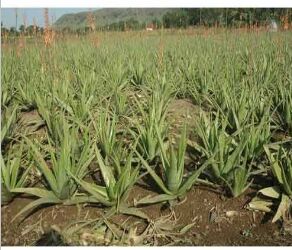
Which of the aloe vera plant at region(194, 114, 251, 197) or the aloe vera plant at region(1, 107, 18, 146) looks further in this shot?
the aloe vera plant at region(1, 107, 18, 146)

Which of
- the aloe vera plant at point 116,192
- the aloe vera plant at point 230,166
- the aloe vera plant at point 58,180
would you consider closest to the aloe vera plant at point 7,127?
the aloe vera plant at point 58,180

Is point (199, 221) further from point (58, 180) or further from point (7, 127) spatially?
point (7, 127)

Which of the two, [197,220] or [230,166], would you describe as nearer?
[197,220]

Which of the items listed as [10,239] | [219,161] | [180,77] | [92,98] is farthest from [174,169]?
[180,77]

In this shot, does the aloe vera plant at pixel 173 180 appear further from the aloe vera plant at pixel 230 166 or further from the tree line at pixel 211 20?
the tree line at pixel 211 20

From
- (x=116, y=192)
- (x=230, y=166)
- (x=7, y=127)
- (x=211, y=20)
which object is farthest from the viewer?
(x=211, y=20)

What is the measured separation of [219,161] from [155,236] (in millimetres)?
545

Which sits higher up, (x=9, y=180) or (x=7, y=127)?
(x=7, y=127)

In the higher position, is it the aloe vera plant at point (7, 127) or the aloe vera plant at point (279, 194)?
the aloe vera plant at point (7, 127)

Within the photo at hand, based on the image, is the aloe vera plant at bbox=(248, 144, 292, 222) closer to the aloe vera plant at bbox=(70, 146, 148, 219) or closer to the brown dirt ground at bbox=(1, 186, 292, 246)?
the brown dirt ground at bbox=(1, 186, 292, 246)

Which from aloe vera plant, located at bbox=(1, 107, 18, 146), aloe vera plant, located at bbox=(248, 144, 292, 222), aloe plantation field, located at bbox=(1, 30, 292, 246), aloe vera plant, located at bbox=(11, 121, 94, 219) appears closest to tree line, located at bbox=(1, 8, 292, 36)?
aloe vera plant, located at bbox=(1, 107, 18, 146)

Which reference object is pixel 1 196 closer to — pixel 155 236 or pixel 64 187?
pixel 64 187

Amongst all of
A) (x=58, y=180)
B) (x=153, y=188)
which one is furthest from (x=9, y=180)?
(x=153, y=188)

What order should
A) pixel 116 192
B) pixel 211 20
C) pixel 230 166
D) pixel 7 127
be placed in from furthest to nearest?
pixel 211 20, pixel 7 127, pixel 230 166, pixel 116 192
